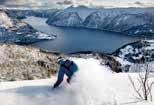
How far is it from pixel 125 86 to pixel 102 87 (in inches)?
49.2

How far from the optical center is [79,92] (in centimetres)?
1062

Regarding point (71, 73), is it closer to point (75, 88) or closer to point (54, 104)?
point (75, 88)

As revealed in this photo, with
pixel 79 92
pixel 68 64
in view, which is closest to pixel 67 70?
pixel 68 64

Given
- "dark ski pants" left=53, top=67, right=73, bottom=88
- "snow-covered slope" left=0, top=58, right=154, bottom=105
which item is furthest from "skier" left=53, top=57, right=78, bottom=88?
"snow-covered slope" left=0, top=58, right=154, bottom=105

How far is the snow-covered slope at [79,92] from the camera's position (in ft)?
33.5

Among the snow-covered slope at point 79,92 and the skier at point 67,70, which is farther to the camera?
the skier at point 67,70

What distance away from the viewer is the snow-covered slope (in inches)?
402

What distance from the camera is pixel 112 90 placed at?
11.2 m

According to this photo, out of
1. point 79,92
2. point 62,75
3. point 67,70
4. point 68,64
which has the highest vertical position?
point 68,64

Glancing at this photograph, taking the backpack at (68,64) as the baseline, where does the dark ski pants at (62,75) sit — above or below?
below

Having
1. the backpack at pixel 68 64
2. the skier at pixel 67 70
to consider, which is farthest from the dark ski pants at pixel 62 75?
the backpack at pixel 68 64

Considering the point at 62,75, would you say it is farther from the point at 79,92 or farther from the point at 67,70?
the point at 79,92

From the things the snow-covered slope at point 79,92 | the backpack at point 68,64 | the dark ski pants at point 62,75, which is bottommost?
the snow-covered slope at point 79,92

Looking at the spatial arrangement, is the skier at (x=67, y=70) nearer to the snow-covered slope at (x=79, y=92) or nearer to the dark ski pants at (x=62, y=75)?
the dark ski pants at (x=62, y=75)
